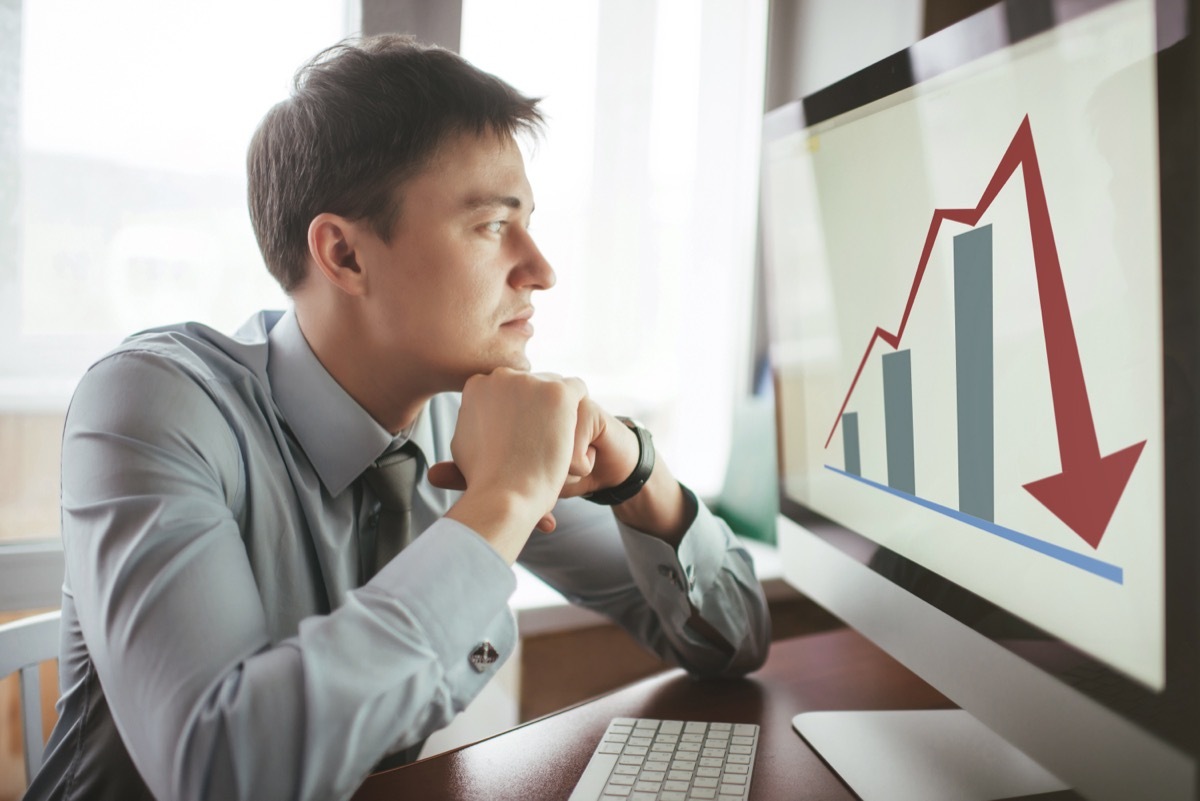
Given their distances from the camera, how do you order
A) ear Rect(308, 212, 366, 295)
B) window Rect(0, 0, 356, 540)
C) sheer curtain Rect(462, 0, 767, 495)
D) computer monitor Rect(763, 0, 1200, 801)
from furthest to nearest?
sheer curtain Rect(462, 0, 767, 495)
window Rect(0, 0, 356, 540)
ear Rect(308, 212, 366, 295)
computer monitor Rect(763, 0, 1200, 801)

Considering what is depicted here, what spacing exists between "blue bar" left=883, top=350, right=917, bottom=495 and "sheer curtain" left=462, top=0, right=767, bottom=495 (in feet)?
3.70

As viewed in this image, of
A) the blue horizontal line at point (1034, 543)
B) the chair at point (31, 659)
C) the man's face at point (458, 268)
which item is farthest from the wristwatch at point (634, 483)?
the chair at point (31, 659)

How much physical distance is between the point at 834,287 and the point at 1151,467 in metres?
0.39

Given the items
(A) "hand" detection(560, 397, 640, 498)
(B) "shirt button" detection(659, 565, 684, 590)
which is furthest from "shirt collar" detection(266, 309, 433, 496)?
(B) "shirt button" detection(659, 565, 684, 590)

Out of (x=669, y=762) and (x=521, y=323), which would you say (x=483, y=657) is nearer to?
(x=669, y=762)

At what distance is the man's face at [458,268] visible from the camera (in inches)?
36.9

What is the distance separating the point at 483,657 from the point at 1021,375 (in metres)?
0.49

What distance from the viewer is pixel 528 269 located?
0.98 m

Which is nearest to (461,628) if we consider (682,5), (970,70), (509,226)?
(509,226)

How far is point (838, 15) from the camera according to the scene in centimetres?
199

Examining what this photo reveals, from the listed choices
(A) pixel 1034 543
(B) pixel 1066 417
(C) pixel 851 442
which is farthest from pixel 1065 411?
(C) pixel 851 442

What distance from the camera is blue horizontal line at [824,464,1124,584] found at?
0.56 m

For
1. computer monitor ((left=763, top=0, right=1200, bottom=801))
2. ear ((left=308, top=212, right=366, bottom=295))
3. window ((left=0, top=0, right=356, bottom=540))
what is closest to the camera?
computer monitor ((left=763, top=0, right=1200, bottom=801))

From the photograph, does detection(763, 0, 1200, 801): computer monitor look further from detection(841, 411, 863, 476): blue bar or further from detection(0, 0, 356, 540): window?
detection(0, 0, 356, 540): window
